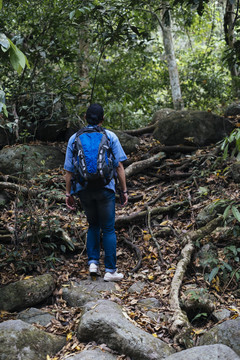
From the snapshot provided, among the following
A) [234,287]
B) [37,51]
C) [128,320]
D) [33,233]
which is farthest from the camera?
[37,51]

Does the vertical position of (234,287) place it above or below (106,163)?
below

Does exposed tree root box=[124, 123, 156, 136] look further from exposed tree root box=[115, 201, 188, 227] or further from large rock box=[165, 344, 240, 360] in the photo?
large rock box=[165, 344, 240, 360]

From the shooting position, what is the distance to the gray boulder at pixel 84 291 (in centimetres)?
381

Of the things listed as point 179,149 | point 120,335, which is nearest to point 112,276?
point 120,335

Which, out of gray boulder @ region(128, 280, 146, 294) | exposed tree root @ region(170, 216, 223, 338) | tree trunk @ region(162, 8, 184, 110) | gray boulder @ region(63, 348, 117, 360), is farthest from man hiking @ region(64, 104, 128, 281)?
tree trunk @ region(162, 8, 184, 110)

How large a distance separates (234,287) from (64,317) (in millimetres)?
1898

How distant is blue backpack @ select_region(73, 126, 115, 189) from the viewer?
3.80m

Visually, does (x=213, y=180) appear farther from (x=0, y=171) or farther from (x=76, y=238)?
(x=0, y=171)

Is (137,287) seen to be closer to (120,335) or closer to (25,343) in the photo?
(120,335)

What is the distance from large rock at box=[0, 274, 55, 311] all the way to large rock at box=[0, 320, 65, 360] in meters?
0.67

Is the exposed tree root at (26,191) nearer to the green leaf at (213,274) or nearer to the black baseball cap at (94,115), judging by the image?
the black baseball cap at (94,115)

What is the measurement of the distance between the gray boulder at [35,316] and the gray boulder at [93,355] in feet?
2.80

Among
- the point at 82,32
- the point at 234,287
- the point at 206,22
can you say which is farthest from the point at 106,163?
the point at 206,22

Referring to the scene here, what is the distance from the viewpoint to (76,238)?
511 cm
